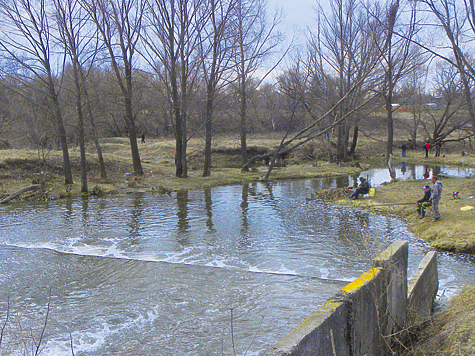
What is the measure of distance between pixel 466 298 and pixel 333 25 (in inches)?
1259

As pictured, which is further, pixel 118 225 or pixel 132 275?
pixel 118 225

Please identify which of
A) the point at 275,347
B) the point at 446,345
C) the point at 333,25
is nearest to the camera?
the point at 275,347

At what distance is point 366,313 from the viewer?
503 centimetres

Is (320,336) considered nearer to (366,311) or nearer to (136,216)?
(366,311)

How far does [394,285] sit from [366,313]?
989 mm

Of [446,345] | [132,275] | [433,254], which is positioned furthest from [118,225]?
[446,345]

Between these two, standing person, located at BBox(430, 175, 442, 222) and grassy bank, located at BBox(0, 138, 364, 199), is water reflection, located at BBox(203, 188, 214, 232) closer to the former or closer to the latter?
grassy bank, located at BBox(0, 138, 364, 199)

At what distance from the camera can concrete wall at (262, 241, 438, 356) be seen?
3778 millimetres

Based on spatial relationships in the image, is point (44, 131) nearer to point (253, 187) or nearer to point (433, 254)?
point (253, 187)

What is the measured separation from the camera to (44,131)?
76.3 feet

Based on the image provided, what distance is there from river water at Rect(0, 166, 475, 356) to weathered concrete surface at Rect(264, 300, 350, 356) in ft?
3.29

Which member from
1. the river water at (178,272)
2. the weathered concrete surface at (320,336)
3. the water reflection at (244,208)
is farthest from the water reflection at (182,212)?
the weathered concrete surface at (320,336)

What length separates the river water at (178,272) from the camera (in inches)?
266

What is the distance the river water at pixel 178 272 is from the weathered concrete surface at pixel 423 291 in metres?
0.88
